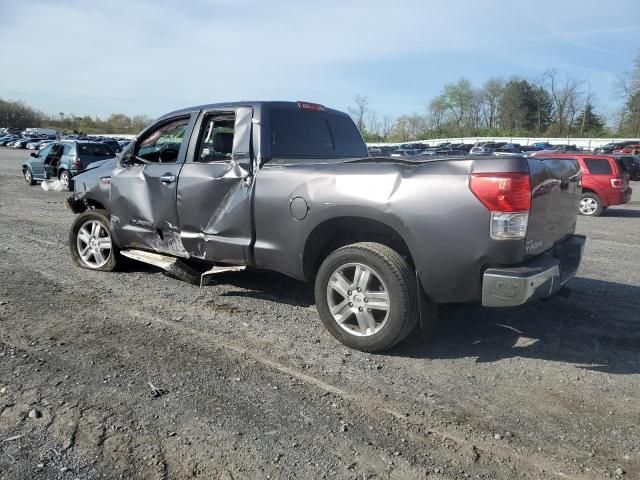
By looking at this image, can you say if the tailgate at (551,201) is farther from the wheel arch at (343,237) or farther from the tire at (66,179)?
the tire at (66,179)

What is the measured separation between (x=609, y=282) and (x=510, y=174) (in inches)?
150

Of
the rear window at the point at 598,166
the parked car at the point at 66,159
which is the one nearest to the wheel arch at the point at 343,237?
the rear window at the point at 598,166

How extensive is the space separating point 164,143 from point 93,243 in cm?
161

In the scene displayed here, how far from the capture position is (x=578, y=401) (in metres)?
3.41

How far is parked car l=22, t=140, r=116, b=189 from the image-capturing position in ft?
54.7

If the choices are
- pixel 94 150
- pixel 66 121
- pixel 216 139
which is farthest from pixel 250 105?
pixel 66 121

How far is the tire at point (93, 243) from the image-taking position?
6156 mm

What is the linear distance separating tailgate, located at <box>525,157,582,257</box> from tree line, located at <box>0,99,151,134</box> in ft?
361

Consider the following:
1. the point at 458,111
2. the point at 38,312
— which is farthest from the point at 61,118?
the point at 38,312

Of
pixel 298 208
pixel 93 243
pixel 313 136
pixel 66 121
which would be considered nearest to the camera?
pixel 298 208

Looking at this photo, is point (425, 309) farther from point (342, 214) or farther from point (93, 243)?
point (93, 243)

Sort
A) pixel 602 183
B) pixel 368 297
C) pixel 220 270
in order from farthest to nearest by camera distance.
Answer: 1. pixel 602 183
2. pixel 220 270
3. pixel 368 297

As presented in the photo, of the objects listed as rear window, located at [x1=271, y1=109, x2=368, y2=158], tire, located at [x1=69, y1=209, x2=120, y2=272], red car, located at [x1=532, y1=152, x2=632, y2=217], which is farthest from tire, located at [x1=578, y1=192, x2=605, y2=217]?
tire, located at [x1=69, y1=209, x2=120, y2=272]

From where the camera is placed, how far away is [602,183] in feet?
45.9
